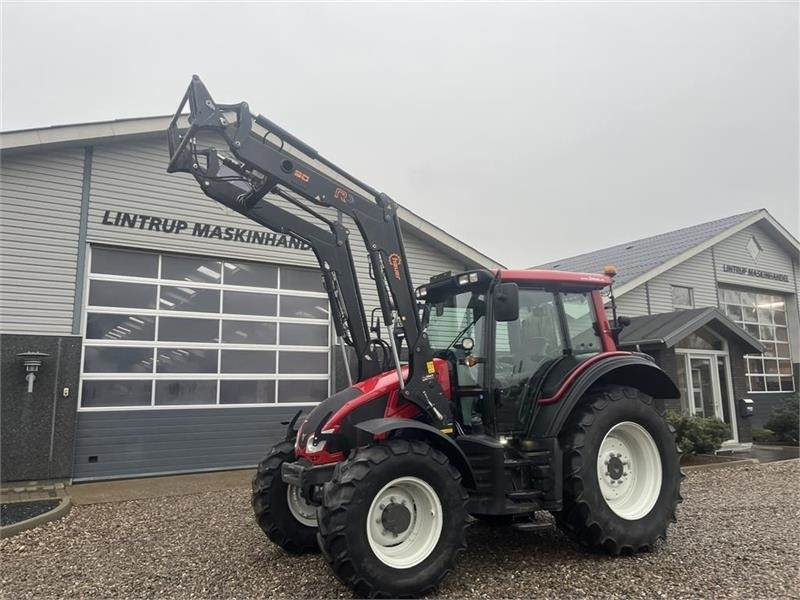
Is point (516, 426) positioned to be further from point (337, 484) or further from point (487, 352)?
point (337, 484)

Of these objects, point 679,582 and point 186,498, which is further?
point 186,498

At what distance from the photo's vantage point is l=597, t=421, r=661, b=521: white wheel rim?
4891 mm

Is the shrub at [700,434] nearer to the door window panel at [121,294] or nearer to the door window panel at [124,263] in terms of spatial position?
the door window panel at [121,294]

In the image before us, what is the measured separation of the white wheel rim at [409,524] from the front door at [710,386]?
12.1 meters

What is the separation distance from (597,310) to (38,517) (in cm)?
638

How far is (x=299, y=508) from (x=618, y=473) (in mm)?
2768

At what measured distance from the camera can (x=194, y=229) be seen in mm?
10133

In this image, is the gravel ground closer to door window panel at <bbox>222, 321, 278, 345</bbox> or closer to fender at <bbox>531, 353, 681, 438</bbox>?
fender at <bbox>531, 353, 681, 438</bbox>

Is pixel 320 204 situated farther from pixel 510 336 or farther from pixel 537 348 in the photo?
pixel 537 348

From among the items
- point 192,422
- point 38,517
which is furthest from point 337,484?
point 192,422

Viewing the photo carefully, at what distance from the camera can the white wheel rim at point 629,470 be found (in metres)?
4.89

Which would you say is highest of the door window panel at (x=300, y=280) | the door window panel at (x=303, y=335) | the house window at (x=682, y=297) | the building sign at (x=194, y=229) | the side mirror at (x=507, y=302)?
the building sign at (x=194, y=229)

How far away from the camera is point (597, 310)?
558cm

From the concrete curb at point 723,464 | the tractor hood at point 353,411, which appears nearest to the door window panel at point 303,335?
the tractor hood at point 353,411
